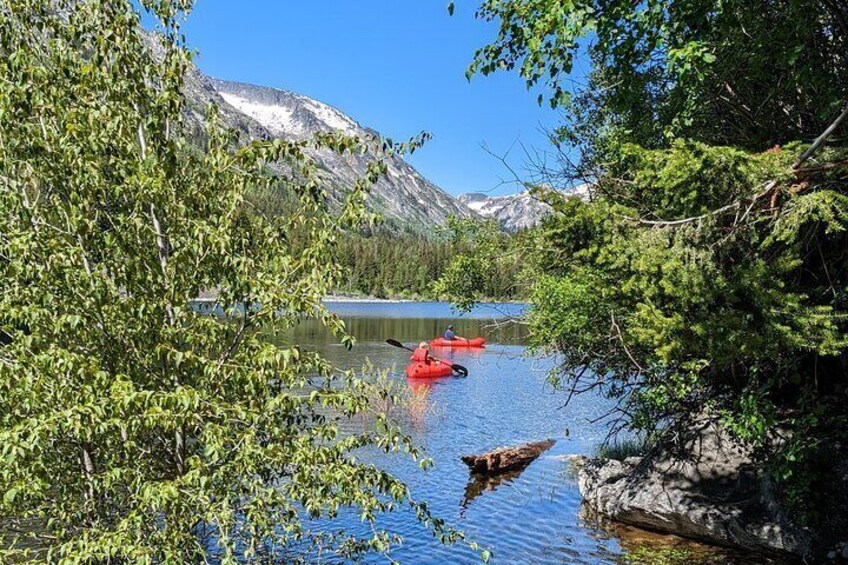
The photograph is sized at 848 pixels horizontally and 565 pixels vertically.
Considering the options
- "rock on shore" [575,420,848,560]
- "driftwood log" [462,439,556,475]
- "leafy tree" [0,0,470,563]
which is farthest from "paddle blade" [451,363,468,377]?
"leafy tree" [0,0,470,563]

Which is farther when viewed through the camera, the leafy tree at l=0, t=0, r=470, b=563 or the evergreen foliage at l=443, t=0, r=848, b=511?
the evergreen foliage at l=443, t=0, r=848, b=511

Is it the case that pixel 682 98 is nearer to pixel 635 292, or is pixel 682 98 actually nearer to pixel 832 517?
pixel 635 292

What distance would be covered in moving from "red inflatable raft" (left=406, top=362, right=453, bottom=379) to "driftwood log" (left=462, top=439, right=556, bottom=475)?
16.4 metres

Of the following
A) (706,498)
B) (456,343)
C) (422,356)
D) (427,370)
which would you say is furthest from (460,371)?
(706,498)

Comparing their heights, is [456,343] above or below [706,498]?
above

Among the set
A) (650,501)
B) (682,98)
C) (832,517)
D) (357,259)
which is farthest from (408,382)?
(357,259)

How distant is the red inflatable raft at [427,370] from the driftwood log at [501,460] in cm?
1644

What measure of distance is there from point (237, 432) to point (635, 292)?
5.54m

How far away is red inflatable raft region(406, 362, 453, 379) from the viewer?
38.3 meters

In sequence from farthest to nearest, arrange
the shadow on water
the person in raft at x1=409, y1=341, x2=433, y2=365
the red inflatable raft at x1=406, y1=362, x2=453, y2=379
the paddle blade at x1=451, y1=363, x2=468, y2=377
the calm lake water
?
the paddle blade at x1=451, y1=363, x2=468, y2=377 → the person in raft at x1=409, y1=341, x2=433, y2=365 → the red inflatable raft at x1=406, y1=362, x2=453, y2=379 → the calm lake water → the shadow on water

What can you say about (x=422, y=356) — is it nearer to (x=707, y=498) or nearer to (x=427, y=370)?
(x=427, y=370)

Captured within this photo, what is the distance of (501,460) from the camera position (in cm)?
2042

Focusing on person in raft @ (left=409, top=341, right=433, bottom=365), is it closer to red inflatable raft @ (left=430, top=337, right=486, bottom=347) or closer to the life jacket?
the life jacket

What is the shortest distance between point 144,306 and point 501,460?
627 inches
